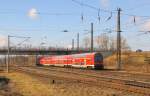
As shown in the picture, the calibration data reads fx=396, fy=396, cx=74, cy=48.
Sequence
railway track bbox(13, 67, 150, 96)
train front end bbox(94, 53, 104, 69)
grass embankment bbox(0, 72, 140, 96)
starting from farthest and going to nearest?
1. train front end bbox(94, 53, 104, 69)
2. railway track bbox(13, 67, 150, 96)
3. grass embankment bbox(0, 72, 140, 96)

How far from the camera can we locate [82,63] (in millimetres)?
72000

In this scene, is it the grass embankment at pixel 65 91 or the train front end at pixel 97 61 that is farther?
the train front end at pixel 97 61

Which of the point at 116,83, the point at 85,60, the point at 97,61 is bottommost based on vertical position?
the point at 116,83

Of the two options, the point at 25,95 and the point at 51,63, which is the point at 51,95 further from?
the point at 51,63

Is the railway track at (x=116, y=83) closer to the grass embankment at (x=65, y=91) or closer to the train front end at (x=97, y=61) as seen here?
the grass embankment at (x=65, y=91)

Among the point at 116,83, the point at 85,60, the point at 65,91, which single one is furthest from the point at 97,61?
the point at 65,91

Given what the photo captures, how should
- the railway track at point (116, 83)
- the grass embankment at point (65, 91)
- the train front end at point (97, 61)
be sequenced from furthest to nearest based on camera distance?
the train front end at point (97, 61), the railway track at point (116, 83), the grass embankment at point (65, 91)

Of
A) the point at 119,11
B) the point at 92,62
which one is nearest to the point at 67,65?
the point at 92,62

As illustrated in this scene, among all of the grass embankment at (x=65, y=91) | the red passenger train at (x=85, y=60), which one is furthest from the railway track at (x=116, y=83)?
the red passenger train at (x=85, y=60)

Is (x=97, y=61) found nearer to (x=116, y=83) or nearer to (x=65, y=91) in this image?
(x=116, y=83)

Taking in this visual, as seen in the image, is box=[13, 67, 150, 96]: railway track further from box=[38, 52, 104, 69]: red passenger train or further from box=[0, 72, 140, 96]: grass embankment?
box=[38, 52, 104, 69]: red passenger train

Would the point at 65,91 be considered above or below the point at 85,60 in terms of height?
below

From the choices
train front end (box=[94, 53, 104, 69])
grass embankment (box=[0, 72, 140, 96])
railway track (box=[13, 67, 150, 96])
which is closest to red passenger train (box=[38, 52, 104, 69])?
train front end (box=[94, 53, 104, 69])

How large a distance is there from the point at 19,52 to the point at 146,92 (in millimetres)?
117793
